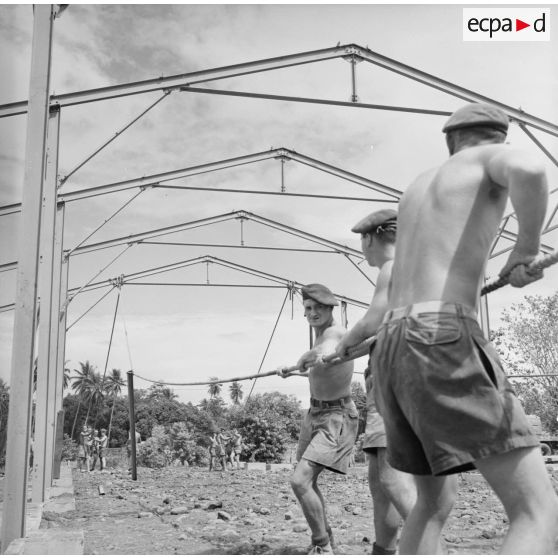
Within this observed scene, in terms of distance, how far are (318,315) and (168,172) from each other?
16.0 feet

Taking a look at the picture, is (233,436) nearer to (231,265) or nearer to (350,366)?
(231,265)

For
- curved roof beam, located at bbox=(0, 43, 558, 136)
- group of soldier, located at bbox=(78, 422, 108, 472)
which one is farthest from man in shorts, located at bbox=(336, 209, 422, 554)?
group of soldier, located at bbox=(78, 422, 108, 472)

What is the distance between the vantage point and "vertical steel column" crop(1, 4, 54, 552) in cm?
394

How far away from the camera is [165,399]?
68438 mm

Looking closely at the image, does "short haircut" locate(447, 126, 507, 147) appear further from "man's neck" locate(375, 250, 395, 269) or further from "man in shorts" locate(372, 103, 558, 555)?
"man's neck" locate(375, 250, 395, 269)

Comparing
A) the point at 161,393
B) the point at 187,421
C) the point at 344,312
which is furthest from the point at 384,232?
the point at 161,393

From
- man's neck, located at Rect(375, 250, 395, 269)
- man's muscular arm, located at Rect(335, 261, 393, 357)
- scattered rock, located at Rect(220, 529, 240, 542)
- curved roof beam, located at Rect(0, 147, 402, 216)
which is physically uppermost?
curved roof beam, located at Rect(0, 147, 402, 216)

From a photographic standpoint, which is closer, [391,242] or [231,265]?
[391,242]

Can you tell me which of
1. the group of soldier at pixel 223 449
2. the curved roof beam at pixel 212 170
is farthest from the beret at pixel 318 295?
the group of soldier at pixel 223 449

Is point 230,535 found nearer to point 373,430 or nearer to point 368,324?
point 373,430

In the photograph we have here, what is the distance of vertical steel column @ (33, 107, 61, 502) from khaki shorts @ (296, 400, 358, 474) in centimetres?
331

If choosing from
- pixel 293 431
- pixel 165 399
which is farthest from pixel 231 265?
pixel 165 399

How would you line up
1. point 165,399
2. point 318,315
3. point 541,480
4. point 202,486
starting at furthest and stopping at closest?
1. point 165,399
2. point 202,486
3. point 318,315
4. point 541,480

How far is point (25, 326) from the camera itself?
160 inches
